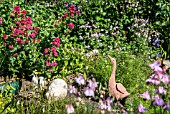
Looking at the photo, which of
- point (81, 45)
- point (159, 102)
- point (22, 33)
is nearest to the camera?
point (159, 102)

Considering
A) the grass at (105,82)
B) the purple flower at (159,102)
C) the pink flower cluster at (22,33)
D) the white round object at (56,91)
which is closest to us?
the purple flower at (159,102)

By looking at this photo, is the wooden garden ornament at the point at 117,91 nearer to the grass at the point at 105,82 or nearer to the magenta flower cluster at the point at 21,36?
the grass at the point at 105,82

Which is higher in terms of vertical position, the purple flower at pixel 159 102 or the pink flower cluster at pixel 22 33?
the pink flower cluster at pixel 22 33

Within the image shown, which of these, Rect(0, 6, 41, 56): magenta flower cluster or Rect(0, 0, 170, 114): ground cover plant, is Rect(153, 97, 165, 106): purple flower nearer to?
Rect(0, 0, 170, 114): ground cover plant

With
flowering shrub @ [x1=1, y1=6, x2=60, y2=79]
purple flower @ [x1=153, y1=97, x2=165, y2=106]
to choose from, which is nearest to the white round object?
flowering shrub @ [x1=1, y1=6, x2=60, y2=79]

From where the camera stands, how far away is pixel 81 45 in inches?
283

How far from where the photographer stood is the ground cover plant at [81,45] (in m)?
5.22

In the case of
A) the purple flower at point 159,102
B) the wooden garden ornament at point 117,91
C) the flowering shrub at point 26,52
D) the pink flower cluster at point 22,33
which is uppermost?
the pink flower cluster at point 22,33

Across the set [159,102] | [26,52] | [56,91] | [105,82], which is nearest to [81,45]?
[26,52]

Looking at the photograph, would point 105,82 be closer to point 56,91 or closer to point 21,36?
point 56,91

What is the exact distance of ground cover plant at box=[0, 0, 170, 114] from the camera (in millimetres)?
5219

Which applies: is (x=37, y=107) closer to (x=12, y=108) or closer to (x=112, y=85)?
(x=12, y=108)

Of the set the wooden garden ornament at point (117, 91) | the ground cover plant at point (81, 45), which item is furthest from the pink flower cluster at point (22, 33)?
the wooden garden ornament at point (117, 91)

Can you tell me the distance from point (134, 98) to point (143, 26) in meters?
3.05
